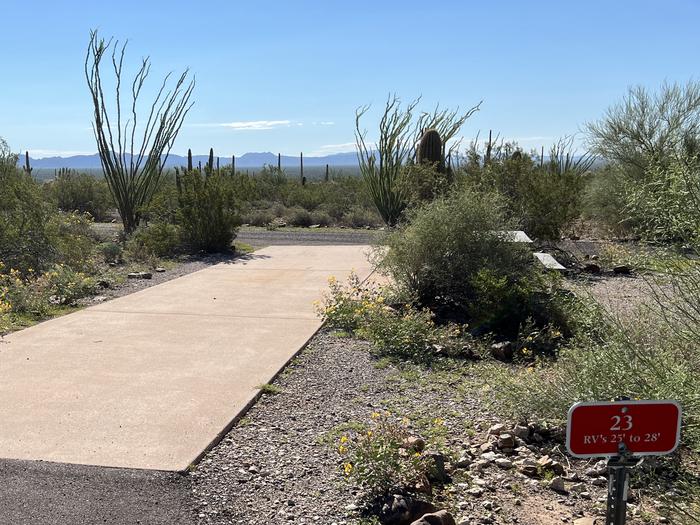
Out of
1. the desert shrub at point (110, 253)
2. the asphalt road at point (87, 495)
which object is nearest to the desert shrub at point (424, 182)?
the desert shrub at point (110, 253)

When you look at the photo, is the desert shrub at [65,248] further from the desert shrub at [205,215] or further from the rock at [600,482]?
the rock at [600,482]

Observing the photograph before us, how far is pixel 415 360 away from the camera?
21.2 ft

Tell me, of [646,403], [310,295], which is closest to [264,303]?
[310,295]

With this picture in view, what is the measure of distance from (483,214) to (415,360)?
8.49ft

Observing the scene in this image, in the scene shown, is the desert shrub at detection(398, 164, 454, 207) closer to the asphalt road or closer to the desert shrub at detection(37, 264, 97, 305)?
the desert shrub at detection(37, 264, 97, 305)

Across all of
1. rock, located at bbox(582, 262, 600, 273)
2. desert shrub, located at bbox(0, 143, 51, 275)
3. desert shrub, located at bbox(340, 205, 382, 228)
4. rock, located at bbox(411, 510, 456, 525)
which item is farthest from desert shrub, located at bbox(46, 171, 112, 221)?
rock, located at bbox(411, 510, 456, 525)

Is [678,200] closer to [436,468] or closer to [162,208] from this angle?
[436,468]

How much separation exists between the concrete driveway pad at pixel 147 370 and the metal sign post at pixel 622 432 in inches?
102

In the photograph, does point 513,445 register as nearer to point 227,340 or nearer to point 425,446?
point 425,446

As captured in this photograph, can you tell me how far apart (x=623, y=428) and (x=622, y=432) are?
14mm

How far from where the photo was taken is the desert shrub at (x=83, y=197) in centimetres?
2448

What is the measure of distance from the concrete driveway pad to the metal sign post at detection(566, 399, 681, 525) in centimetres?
258

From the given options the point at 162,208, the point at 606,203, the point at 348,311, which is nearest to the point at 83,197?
the point at 162,208

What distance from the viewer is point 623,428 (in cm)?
239
